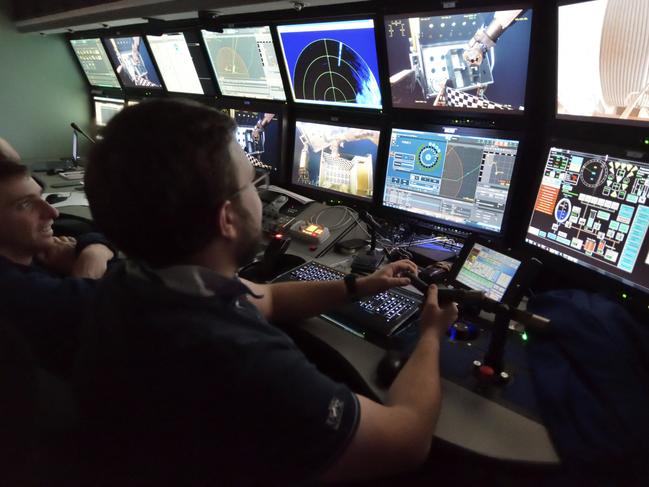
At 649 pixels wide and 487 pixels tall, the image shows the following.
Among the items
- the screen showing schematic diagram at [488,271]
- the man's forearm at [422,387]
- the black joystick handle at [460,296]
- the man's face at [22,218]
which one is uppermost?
the man's face at [22,218]

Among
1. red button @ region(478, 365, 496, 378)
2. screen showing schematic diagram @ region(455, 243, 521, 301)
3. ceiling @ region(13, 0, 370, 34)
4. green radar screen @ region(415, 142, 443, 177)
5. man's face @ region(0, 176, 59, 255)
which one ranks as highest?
ceiling @ region(13, 0, 370, 34)

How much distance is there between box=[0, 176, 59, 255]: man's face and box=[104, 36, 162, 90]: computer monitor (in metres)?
2.05

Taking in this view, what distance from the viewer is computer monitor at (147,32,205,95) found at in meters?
2.65

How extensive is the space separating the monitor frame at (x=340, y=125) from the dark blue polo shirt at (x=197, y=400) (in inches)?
50.1

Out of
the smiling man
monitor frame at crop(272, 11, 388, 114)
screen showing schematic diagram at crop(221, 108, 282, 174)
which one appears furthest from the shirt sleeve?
screen showing schematic diagram at crop(221, 108, 282, 174)

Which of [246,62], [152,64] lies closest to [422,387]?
[246,62]

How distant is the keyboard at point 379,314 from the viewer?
119 centimetres

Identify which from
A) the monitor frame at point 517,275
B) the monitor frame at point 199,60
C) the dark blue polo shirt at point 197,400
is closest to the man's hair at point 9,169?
the dark blue polo shirt at point 197,400

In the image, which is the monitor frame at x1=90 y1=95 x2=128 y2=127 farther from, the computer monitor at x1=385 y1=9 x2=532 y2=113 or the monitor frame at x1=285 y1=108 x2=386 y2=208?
the computer monitor at x1=385 y1=9 x2=532 y2=113

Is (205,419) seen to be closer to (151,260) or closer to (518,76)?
(151,260)

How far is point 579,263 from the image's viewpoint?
48.6 inches

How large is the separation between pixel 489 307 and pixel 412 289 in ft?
1.31

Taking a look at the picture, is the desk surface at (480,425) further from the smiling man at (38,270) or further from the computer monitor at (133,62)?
the computer monitor at (133,62)

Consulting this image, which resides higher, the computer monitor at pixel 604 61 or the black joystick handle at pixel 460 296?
the computer monitor at pixel 604 61
